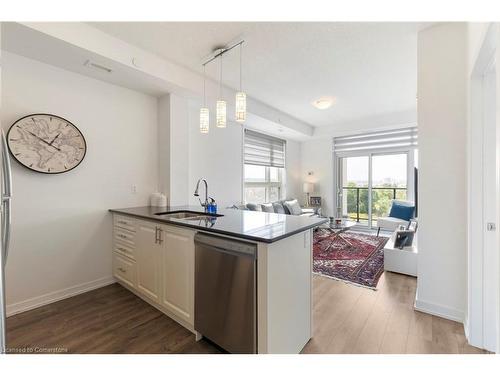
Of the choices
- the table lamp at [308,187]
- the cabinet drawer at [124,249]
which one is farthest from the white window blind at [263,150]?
the cabinet drawer at [124,249]

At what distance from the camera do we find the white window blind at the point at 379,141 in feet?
17.9

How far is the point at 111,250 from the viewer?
288cm

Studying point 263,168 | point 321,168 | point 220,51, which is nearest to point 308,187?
point 321,168

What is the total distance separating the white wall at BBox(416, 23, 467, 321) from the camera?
6.59 feet

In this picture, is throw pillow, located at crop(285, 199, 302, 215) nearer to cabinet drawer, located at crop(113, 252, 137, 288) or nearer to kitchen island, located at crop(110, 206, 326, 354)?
kitchen island, located at crop(110, 206, 326, 354)

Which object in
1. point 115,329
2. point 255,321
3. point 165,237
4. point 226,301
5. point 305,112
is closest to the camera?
point 255,321

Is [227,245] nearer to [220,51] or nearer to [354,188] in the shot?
[220,51]

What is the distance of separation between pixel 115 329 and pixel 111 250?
1.18 meters

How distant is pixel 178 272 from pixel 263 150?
4.09 metres

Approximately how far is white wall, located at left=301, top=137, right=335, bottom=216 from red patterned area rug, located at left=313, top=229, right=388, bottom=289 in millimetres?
1515

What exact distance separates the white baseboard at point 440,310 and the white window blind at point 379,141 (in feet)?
14.3

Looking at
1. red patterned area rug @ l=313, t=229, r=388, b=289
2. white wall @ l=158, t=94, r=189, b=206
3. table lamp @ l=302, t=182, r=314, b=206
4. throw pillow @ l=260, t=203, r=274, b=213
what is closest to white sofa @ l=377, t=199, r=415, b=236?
red patterned area rug @ l=313, t=229, r=388, b=289
